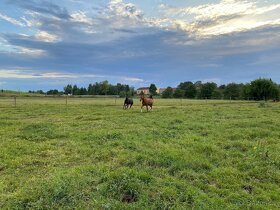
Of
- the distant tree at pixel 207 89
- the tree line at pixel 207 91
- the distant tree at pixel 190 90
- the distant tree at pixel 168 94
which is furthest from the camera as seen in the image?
the distant tree at pixel 168 94

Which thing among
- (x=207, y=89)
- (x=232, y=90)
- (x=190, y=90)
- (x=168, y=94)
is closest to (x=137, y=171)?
(x=190, y=90)

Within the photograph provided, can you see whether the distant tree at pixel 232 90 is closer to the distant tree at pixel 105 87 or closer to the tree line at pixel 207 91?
the tree line at pixel 207 91

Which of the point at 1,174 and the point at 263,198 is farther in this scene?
the point at 1,174

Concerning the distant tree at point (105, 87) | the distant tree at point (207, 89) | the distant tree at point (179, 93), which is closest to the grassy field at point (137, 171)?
the distant tree at point (179, 93)

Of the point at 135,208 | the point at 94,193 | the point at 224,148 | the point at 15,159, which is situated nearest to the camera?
the point at 135,208

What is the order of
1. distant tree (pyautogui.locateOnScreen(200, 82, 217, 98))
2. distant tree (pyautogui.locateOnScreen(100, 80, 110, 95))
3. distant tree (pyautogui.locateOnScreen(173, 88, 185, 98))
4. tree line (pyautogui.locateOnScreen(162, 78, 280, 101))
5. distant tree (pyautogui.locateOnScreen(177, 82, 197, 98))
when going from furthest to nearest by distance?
distant tree (pyautogui.locateOnScreen(100, 80, 110, 95))
distant tree (pyautogui.locateOnScreen(177, 82, 197, 98))
distant tree (pyautogui.locateOnScreen(173, 88, 185, 98))
distant tree (pyautogui.locateOnScreen(200, 82, 217, 98))
tree line (pyautogui.locateOnScreen(162, 78, 280, 101))

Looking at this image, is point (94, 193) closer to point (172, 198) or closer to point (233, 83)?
point (172, 198)

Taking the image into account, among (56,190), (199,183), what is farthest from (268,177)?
(56,190)

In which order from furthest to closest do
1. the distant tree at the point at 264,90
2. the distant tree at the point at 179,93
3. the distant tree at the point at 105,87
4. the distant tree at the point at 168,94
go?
the distant tree at the point at 168,94 < the distant tree at the point at 105,87 < the distant tree at the point at 179,93 < the distant tree at the point at 264,90

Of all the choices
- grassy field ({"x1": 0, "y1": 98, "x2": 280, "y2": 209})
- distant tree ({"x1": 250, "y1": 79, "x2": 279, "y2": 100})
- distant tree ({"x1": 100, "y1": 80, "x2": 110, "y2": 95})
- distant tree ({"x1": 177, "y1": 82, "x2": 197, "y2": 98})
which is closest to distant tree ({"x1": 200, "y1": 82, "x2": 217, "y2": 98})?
distant tree ({"x1": 177, "y1": 82, "x2": 197, "y2": 98})

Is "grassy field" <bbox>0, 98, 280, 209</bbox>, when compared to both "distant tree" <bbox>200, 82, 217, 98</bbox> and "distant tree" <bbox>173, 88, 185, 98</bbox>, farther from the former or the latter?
"distant tree" <bbox>200, 82, 217, 98</bbox>

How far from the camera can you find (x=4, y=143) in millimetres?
9125

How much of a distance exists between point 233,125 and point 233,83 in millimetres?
108675

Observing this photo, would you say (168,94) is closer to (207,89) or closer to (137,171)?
(207,89)
